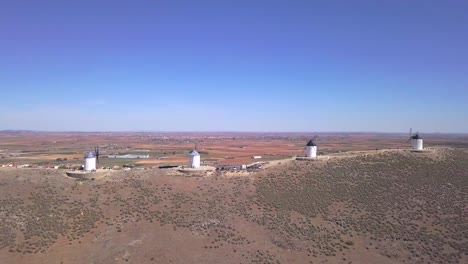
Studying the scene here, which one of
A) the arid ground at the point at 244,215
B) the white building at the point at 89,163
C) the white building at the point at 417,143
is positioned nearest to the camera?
the arid ground at the point at 244,215

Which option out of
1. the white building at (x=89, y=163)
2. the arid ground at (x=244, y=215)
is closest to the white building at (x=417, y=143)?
the arid ground at (x=244, y=215)

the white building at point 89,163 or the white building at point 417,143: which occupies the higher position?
the white building at point 417,143

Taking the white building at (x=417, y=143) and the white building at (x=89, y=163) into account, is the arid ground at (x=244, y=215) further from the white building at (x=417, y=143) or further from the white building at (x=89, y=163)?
the white building at (x=417, y=143)

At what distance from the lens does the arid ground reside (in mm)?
28078

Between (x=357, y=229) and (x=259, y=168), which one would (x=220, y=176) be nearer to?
(x=259, y=168)

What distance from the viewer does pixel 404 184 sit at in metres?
39.7

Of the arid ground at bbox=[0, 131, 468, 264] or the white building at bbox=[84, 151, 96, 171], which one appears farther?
the white building at bbox=[84, 151, 96, 171]

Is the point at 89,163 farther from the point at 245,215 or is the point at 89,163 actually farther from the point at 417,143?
the point at 417,143

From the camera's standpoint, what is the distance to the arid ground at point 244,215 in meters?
28.1

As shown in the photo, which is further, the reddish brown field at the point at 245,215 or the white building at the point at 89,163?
the white building at the point at 89,163

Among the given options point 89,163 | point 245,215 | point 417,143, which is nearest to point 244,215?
point 245,215

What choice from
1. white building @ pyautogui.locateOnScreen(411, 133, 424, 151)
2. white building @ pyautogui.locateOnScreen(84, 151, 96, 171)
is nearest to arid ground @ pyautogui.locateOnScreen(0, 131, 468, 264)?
white building @ pyautogui.locateOnScreen(84, 151, 96, 171)

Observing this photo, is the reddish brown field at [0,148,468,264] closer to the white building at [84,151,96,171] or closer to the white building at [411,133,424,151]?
the white building at [84,151,96,171]

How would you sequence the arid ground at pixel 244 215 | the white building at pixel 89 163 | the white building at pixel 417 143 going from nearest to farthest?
the arid ground at pixel 244 215 → the white building at pixel 89 163 → the white building at pixel 417 143
